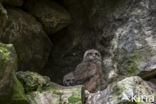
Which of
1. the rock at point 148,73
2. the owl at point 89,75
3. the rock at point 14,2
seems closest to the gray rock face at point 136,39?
the rock at point 148,73

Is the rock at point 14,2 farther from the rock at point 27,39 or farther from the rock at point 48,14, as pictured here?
the rock at point 48,14

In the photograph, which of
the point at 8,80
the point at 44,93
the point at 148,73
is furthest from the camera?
the point at 148,73

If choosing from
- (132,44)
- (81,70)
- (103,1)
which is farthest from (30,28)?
(132,44)

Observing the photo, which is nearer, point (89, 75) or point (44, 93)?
point (44, 93)

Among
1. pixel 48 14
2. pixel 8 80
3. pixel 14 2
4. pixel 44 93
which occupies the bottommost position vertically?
pixel 44 93

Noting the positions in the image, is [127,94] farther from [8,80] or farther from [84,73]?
[84,73]

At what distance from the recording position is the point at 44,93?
281cm

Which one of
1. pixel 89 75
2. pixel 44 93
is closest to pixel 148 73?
pixel 89 75

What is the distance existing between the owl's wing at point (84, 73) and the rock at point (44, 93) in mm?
1418

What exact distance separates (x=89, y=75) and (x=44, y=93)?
67.2 inches

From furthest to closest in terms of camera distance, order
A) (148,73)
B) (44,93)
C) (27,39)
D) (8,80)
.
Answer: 1. (27,39)
2. (148,73)
3. (44,93)
4. (8,80)

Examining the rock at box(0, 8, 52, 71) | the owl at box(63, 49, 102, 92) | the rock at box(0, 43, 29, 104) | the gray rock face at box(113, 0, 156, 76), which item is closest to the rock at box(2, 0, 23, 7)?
the rock at box(0, 8, 52, 71)

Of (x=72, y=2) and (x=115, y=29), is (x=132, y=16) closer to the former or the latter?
(x=115, y=29)

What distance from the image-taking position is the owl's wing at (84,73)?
14.4 feet
